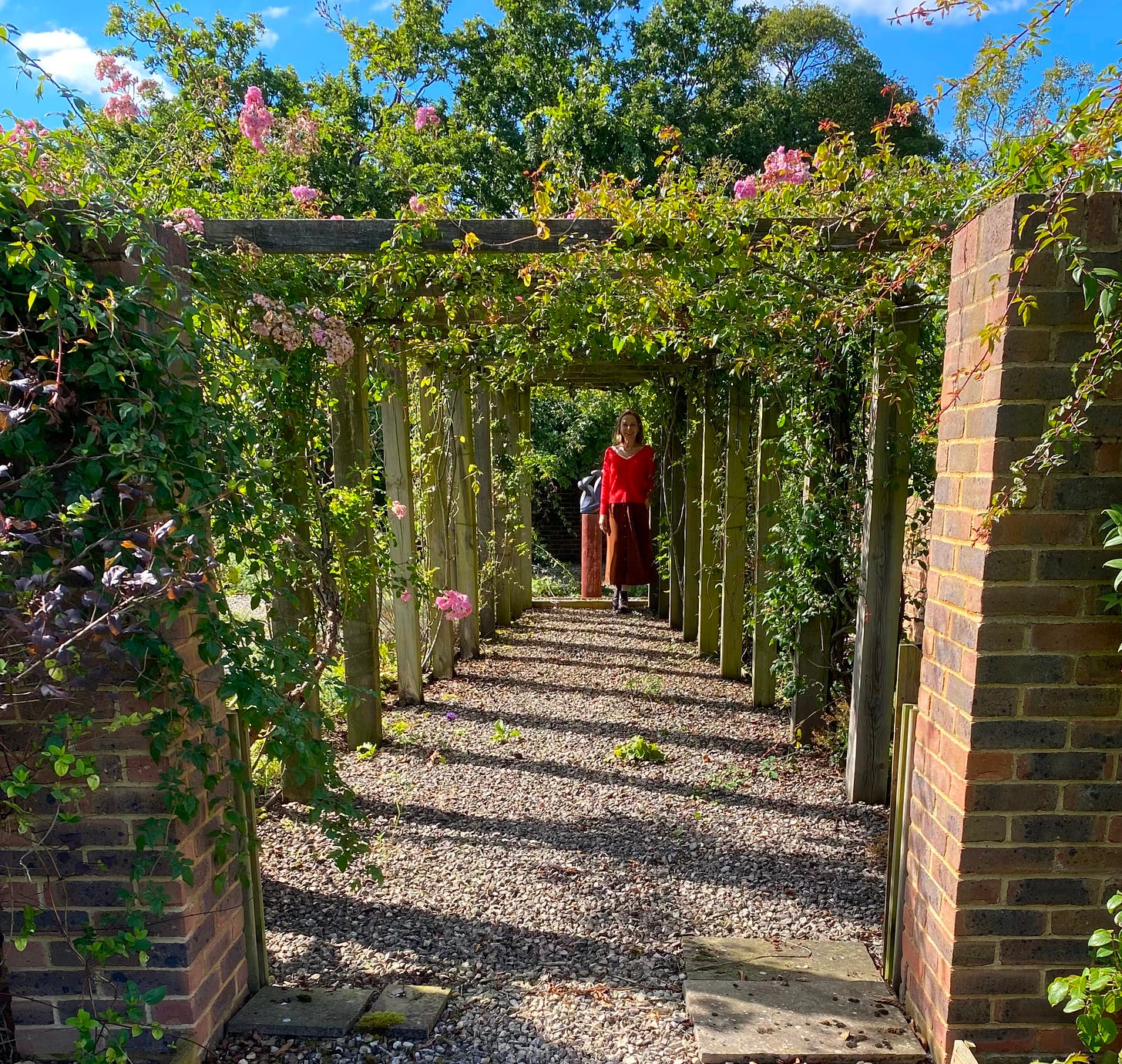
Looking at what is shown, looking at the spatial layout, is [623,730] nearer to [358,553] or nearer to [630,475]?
[358,553]

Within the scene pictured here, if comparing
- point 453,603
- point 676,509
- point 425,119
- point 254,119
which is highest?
point 425,119

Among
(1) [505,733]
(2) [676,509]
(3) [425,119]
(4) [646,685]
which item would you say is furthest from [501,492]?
(3) [425,119]

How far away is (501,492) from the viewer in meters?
7.41

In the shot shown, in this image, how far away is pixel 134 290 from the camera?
67.4 inches

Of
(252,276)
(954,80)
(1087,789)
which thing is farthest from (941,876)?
(252,276)

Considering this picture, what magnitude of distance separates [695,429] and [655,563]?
2223mm

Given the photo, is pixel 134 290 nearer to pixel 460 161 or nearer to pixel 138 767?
pixel 138 767

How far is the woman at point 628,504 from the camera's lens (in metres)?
7.66

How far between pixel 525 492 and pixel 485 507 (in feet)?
3.11

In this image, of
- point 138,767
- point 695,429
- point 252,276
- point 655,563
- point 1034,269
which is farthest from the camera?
point 655,563

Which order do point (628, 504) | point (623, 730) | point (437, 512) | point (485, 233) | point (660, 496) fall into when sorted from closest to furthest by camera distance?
1. point (485, 233)
2. point (623, 730)
3. point (437, 512)
4. point (628, 504)
5. point (660, 496)

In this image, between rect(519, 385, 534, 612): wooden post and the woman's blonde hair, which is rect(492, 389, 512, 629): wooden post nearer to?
rect(519, 385, 534, 612): wooden post

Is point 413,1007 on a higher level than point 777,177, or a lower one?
lower

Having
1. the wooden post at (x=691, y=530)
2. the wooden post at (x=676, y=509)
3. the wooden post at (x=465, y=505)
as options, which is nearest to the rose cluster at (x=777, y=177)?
the wooden post at (x=465, y=505)
